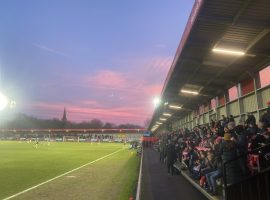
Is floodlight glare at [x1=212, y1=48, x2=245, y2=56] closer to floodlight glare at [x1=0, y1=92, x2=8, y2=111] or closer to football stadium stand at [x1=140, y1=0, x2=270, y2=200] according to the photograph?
football stadium stand at [x1=140, y1=0, x2=270, y2=200]

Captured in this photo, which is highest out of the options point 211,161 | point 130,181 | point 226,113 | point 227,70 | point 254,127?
point 227,70

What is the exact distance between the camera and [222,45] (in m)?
13.3

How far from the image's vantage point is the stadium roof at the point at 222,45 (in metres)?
9.70

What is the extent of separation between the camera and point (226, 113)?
21203mm

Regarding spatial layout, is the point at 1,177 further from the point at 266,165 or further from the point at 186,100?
the point at 186,100

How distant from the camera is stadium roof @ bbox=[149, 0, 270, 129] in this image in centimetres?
970

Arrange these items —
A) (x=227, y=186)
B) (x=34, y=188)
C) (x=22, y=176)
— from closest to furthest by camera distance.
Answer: (x=227, y=186)
(x=34, y=188)
(x=22, y=176)

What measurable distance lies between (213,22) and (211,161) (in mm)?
5017

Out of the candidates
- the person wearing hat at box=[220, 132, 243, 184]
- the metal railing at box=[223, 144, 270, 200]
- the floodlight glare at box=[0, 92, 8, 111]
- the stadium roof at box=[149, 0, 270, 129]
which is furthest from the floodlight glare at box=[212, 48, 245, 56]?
the floodlight glare at box=[0, 92, 8, 111]

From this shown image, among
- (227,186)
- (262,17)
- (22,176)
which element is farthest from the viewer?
(22,176)

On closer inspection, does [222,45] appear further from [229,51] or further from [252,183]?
[252,183]

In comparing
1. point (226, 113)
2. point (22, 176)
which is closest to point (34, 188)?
point (22, 176)

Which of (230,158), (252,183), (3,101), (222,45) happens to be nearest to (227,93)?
(222,45)

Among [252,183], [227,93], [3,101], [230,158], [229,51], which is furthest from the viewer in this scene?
[3,101]
